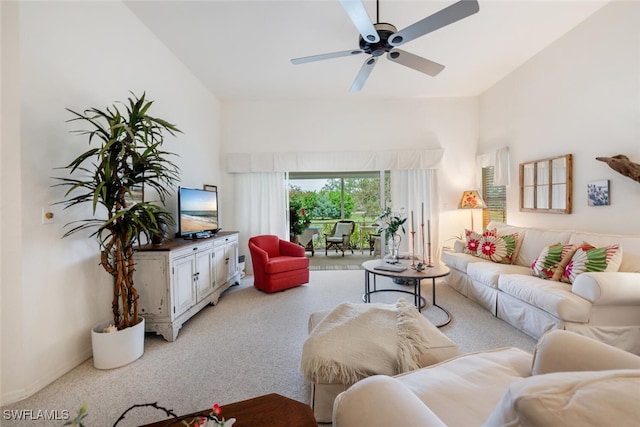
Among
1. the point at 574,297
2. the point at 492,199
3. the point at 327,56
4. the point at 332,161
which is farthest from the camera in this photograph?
the point at 332,161

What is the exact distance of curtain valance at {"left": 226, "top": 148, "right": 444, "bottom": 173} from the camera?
4.82 meters

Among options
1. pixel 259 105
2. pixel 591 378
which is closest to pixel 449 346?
pixel 591 378

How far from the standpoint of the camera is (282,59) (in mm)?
3510

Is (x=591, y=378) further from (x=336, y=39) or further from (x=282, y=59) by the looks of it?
(x=282, y=59)

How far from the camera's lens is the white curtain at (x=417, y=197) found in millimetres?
4895

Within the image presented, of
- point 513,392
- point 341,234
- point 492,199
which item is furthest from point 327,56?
point 341,234

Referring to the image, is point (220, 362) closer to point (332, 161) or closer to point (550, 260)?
point (550, 260)

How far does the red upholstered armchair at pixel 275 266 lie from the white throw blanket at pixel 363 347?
84.9 inches

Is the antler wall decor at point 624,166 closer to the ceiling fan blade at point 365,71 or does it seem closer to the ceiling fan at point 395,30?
the ceiling fan at point 395,30

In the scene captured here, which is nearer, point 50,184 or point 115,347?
point 50,184

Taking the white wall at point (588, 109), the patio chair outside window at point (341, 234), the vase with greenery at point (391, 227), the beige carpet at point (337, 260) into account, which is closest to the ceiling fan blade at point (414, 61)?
the vase with greenery at point (391, 227)

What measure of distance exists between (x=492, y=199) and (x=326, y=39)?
374 centimetres

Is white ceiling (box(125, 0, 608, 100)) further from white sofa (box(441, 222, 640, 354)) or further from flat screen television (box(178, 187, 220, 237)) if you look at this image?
white sofa (box(441, 222, 640, 354))

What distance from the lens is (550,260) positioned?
8.95 feet
